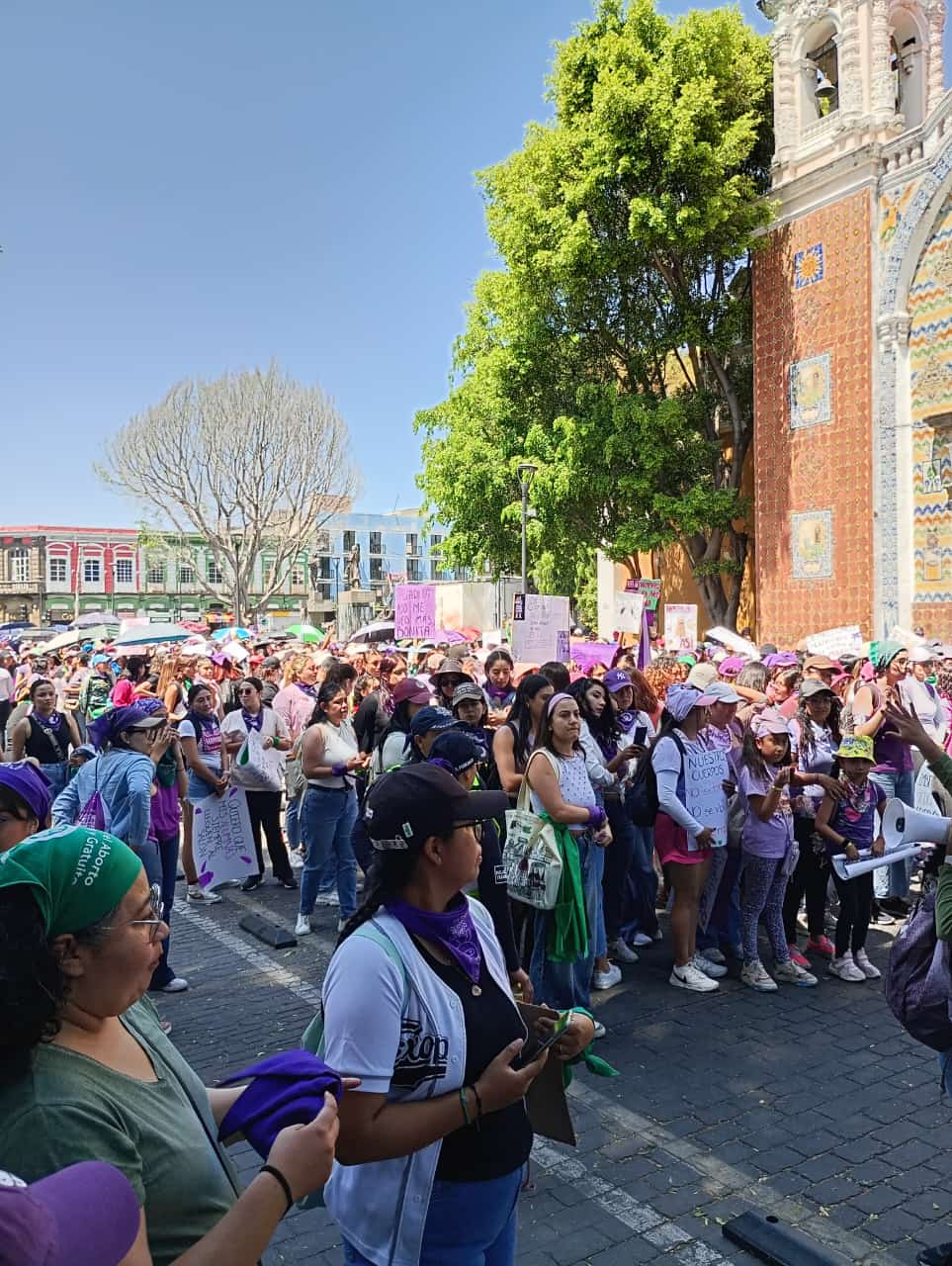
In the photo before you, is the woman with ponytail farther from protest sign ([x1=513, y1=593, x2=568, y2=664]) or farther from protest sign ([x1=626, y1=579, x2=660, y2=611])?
protest sign ([x1=626, y1=579, x2=660, y2=611])

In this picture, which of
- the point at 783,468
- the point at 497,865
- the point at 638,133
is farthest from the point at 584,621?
the point at 497,865

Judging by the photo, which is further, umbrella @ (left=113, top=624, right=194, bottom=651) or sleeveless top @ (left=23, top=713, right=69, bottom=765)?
umbrella @ (left=113, top=624, right=194, bottom=651)

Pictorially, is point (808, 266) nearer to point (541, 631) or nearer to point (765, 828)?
point (541, 631)

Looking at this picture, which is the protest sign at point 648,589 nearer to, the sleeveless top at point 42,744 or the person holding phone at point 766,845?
the person holding phone at point 766,845

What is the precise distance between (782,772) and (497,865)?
2685 millimetres

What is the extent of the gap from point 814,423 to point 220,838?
17.0m

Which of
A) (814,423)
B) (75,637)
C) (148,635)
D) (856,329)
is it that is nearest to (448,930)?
(148,635)

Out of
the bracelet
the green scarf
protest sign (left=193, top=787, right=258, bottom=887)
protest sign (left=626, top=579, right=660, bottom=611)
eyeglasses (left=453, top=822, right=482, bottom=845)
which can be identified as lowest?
protest sign (left=193, top=787, right=258, bottom=887)

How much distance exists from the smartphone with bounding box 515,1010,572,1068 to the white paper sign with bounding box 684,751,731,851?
378 centimetres

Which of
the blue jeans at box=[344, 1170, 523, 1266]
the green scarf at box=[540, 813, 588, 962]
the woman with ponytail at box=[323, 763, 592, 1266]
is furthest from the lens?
the green scarf at box=[540, 813, 588, 962]

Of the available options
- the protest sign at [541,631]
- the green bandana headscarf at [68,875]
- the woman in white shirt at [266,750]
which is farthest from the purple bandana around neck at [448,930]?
the protest sign at [541,631]

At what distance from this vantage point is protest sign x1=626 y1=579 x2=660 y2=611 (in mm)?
13648

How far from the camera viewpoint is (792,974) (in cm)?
615

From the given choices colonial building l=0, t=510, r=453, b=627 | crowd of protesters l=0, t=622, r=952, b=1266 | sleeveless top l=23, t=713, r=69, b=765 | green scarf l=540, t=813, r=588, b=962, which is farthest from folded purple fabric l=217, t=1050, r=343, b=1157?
colonial building l=0, t=510, r=453, b=627
